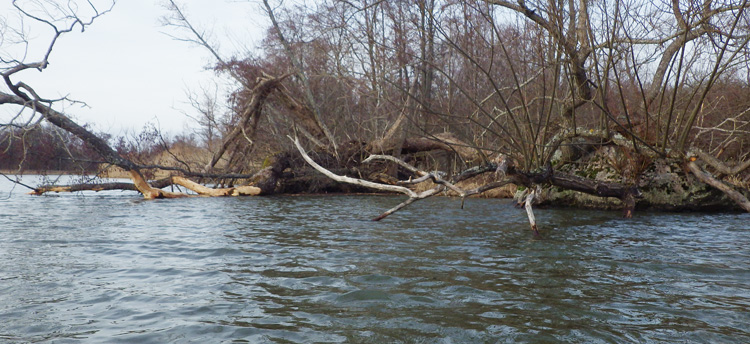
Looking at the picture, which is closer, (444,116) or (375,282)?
(375,282)

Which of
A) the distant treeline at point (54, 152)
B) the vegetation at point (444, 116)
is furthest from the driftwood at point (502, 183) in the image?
the distant treeline at point (54, 152)

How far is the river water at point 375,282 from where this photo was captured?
3789 millimetres

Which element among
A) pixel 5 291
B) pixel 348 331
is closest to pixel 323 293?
pixel 348 331

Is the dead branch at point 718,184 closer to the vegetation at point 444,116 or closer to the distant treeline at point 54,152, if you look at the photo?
the vegetation at point 444,116

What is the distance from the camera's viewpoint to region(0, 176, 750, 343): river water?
379cm

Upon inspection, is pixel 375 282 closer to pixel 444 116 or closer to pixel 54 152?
pixel 444 116

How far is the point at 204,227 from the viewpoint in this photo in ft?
31.3

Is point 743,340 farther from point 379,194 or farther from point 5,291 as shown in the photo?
point 379,194

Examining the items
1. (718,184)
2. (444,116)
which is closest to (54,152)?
(444,116)

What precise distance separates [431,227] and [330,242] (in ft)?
7.79

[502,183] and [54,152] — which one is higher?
[54,152]

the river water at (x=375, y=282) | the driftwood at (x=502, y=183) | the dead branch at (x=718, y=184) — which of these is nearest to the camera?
the river water at (x=375, y=282)

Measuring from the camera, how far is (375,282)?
5.25 m

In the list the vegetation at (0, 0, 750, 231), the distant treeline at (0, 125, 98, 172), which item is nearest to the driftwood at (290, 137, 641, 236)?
the vegetation at (0, 0, 750, 231)
